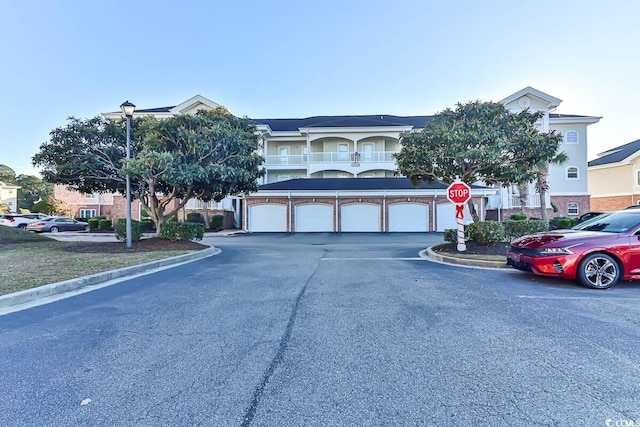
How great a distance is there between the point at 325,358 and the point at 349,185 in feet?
73.4

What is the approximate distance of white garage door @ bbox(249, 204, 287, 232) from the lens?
2425 centimetres

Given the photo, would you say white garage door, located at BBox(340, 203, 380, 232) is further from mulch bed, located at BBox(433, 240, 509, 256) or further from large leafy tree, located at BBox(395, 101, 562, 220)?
mulch bed, located at BBox(433, 240, 509, 256)

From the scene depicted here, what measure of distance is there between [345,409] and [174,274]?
21.6 feet

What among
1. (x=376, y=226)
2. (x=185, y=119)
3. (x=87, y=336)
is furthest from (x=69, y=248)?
(x=376, y=226)

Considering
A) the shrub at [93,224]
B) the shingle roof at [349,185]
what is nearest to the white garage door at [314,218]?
the shingle roof at [349,185]

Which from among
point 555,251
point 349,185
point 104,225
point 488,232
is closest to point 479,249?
point 488,232

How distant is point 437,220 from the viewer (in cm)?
2361

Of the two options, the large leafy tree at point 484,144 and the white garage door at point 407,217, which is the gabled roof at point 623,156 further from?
the large leafy tree at point 484,144

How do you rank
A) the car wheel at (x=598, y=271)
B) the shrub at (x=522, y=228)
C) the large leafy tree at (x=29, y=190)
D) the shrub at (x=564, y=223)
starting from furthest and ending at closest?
the large leafy tree at (x=29, y=190), the shrub at (x=564, y=223), the shrub at (x=522, y=228), the car wheel at (x=598, y=271)

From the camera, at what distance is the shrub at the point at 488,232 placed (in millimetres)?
10344

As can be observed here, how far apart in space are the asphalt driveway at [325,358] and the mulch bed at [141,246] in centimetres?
594

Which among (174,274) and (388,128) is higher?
(388,128)

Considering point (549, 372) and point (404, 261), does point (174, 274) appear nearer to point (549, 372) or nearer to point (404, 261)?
point (404, 261)

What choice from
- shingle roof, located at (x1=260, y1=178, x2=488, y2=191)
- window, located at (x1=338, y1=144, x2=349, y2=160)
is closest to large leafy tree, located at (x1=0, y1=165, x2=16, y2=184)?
shingle roof, located at (x1=260, y1=178, x2=488, y2=191)
